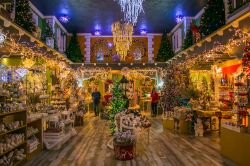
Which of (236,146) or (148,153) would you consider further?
(148,153)

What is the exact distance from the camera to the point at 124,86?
29.5ft

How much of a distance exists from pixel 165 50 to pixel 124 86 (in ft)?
32.4

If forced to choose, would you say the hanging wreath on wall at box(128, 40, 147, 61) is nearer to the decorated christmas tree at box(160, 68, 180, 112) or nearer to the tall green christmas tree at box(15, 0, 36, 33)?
the decorated christmas tree at box(160, 68, 180, 112)

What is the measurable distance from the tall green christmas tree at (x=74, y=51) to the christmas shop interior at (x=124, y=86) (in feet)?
0.27

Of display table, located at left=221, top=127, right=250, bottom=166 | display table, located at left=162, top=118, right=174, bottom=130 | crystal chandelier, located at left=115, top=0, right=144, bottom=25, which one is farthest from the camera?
display table, located at left=162, top=118, right=174, bottom=130

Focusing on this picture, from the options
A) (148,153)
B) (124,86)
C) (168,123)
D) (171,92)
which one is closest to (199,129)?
(168,123)

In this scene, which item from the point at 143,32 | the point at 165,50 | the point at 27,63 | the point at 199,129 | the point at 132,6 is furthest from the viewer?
the point at 165,50

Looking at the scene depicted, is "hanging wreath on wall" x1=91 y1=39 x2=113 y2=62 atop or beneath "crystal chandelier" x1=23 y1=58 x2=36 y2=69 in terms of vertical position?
atop

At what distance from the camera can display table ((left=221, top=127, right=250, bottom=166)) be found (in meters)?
5.54

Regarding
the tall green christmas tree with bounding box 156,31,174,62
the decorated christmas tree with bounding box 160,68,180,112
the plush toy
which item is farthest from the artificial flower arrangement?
the tall green christmas tree with bounding box 156,31,174,62

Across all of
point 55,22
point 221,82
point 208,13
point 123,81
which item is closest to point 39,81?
point 123,81

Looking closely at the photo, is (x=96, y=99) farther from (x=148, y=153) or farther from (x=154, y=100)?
(x=148, y=153)

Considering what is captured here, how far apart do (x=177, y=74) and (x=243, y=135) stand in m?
6.14

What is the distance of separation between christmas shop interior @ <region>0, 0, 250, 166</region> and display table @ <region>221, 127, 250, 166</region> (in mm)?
20
